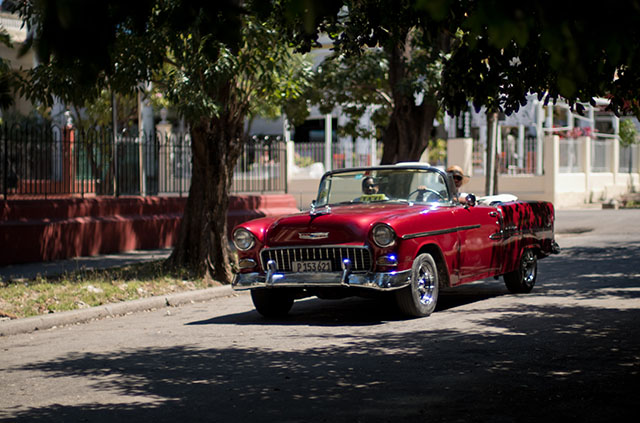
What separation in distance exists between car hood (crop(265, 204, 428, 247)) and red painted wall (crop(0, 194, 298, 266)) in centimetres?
688

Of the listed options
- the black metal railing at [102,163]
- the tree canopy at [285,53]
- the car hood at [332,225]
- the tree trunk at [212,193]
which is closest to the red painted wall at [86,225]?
the black metal railing at [102,163]

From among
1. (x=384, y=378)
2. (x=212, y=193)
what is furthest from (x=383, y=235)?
(x=212, y=193)

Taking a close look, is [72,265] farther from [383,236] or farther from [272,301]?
[383,236]

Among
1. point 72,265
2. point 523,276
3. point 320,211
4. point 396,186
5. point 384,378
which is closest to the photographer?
point 384,378

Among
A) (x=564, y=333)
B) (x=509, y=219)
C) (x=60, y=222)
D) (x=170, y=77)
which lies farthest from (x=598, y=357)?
(x=60, y=222)

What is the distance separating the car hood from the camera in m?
9.76

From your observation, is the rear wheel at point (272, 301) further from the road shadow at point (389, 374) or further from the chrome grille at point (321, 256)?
the chrome grille at point (321, 256)

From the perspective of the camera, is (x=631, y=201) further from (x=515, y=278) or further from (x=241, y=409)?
(x=241, y=409)

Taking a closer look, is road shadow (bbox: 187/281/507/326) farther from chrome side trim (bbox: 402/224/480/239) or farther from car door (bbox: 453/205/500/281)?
chrome side trim (bbox: 402/224/480/239)

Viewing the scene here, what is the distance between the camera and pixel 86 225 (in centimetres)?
1723

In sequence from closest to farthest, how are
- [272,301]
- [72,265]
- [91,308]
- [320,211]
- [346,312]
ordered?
1. [320,211]
2. [272,301]
3. [346,312]
4. [91,308]
5. [72,265]

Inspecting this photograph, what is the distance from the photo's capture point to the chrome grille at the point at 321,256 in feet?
32.0

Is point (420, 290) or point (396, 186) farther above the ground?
point (396, 186)

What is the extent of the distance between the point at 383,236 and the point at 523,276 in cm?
323
